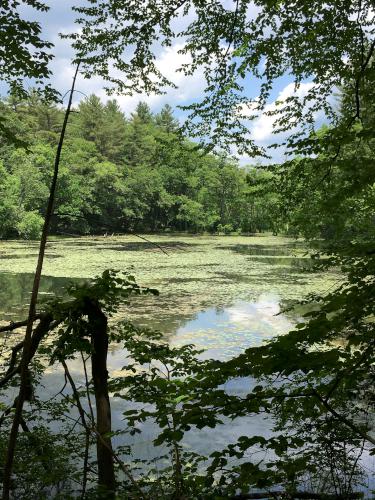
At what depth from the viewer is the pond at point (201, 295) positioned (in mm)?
6066

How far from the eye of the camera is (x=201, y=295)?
11.8 metres

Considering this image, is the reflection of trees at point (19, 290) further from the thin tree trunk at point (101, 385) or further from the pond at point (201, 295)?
the thin tree trunk at point (101, 385)

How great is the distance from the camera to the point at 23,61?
3.13 m

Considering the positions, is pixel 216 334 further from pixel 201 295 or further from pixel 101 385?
pixel 101 385

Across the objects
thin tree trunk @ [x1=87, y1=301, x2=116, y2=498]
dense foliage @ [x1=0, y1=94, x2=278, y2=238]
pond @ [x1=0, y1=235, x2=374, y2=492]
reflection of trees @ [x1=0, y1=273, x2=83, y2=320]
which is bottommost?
reflection of trees @ [x1=0, y1=273, x2=83, y2=320]

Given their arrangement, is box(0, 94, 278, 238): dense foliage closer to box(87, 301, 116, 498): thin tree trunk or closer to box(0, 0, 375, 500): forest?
box(0, 0, 375, 500): forest

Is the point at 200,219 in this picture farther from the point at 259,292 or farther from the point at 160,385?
the point at 160,385

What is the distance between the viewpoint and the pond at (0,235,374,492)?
6066 mm

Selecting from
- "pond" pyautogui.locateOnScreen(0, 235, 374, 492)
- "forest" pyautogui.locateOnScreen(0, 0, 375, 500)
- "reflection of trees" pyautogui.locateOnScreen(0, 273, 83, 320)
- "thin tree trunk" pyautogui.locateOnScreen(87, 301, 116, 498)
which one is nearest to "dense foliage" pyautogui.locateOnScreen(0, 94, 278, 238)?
"pond" pyautogui.locateOnScreen(0, 235, 374, 492)

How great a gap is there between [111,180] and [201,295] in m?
24.0

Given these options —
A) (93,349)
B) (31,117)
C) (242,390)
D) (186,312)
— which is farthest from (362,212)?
Result: (31,117)

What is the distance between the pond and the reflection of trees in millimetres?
21

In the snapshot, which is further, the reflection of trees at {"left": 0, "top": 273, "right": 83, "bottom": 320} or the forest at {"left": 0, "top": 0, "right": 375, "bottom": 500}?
the reflection of trees at {"left": 0, "top": 273, "right": 83, "bottom": 320}

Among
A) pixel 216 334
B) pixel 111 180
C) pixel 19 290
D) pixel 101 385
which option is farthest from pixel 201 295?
pixel 111 180
